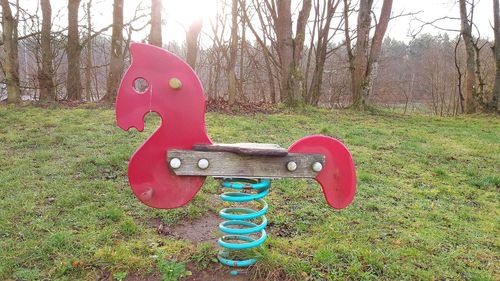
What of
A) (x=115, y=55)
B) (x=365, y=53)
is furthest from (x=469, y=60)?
(x=115, y=55)

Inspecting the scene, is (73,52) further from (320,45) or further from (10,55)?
(320,45)

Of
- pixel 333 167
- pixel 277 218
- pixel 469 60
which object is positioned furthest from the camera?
pixel 469 60

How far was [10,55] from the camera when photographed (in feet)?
40.7

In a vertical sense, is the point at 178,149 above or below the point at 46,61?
below

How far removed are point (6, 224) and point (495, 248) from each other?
16.6 feet

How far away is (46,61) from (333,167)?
44.6ft

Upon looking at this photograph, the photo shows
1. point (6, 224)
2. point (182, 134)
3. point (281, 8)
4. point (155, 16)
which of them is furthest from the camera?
point (281, 8)

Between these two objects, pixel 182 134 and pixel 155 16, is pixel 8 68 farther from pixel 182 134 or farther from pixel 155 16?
pixel 182 134

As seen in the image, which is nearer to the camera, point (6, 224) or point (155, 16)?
point (6, 224)

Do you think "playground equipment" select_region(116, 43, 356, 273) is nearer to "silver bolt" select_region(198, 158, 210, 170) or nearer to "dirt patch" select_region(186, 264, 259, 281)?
"silver bolt" select_region(198, 158, 210, 170)

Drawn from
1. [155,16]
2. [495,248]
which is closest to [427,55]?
[155,16]

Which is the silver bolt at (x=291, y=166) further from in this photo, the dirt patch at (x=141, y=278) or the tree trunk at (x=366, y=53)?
the tree trunk at (x=366, y=53)

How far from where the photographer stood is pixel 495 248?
4203mm

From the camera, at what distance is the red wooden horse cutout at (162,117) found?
8.94 ft
